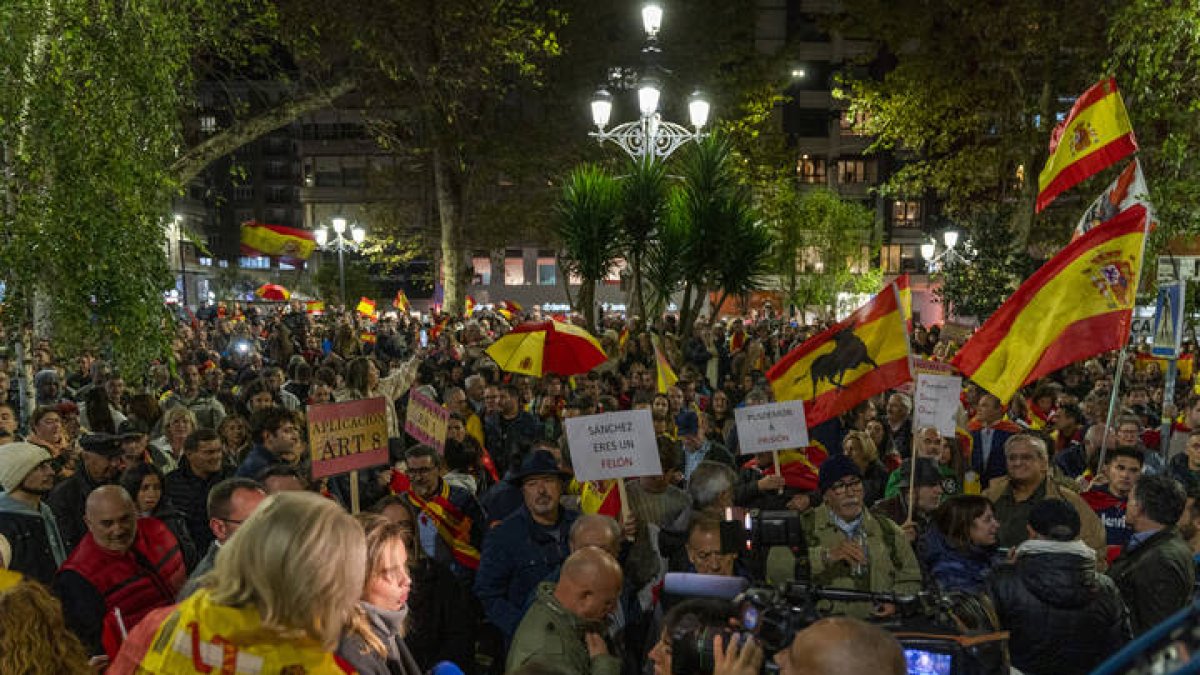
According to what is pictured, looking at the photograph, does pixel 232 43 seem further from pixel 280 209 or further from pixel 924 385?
pixel 280 209

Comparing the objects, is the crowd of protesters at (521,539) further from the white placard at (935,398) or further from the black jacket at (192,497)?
the white placard at (935,398)

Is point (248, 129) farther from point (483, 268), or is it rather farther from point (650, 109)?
point (483, 268)

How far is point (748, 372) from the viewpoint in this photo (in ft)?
51.1

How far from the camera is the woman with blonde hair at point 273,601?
2.30 metres

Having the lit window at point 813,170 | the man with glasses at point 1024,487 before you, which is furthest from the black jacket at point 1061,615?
the lit window at point 813,170

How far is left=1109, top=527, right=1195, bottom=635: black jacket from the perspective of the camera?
190 inches

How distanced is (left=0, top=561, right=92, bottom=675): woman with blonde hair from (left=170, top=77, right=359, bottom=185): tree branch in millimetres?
10295

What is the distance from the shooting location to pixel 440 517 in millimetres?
6449

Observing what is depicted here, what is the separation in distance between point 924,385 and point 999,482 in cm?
127

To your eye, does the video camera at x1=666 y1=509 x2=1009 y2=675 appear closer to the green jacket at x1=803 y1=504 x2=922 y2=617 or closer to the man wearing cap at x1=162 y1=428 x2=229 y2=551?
the green jacket at x1=803 y1=504 x2=922 y2=617

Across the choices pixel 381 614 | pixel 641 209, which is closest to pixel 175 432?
pixel 381 614

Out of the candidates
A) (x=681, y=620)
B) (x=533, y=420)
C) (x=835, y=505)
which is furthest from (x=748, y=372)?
(x=681, y=620)

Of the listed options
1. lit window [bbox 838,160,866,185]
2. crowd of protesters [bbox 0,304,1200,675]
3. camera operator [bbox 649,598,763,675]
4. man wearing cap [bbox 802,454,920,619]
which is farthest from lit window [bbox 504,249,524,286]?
camera operator [bbox 649,598,763,675]

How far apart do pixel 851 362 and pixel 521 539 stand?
3888 millimetres
